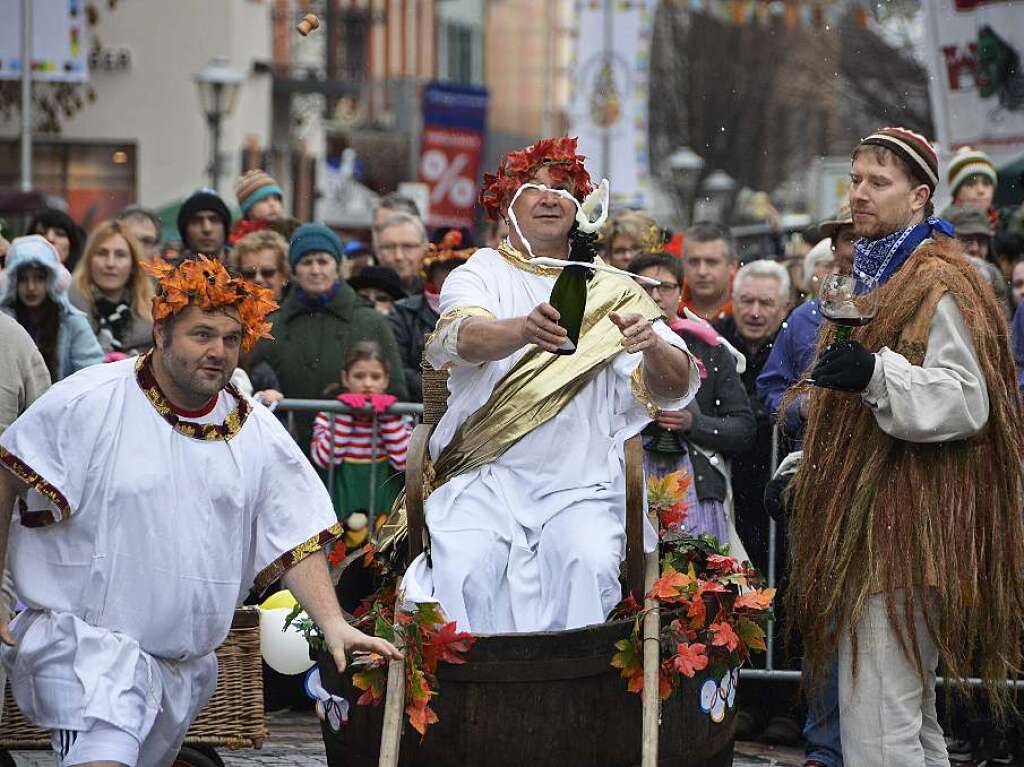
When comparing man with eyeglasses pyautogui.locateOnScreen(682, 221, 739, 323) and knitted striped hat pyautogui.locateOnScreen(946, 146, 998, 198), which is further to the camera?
knitted striped hat pyautogui.locateOnScreen(946, 146, 998, 198)

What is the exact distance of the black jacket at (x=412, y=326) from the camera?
30.0ft

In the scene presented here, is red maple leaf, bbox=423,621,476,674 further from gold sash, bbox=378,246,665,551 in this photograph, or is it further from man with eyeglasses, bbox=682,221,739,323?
man with eyeglasses, bbox=682,221,739,323

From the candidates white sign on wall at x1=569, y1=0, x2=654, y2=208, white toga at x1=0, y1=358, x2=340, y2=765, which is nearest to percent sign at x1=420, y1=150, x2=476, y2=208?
white sign on wall at x1=569, y1=0, x2=654, y2=208

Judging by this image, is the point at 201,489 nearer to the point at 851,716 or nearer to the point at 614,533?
the point at 614,533

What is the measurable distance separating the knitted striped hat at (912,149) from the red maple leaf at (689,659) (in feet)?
5.32

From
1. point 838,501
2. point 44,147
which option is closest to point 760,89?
point 44,147

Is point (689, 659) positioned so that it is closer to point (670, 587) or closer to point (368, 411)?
point (670, 587)

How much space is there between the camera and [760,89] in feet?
165

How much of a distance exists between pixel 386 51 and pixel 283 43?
10.1 m

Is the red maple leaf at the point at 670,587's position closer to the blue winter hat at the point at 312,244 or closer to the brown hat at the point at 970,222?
the blue winter hat at the point at 312,244

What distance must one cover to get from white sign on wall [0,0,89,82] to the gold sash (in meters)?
12.0

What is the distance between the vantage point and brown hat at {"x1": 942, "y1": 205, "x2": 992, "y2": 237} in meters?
9.56

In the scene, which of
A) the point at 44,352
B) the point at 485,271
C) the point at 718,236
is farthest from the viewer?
the point at 718,236

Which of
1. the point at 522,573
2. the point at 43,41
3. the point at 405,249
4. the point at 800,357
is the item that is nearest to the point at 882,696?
the point at 522,573
